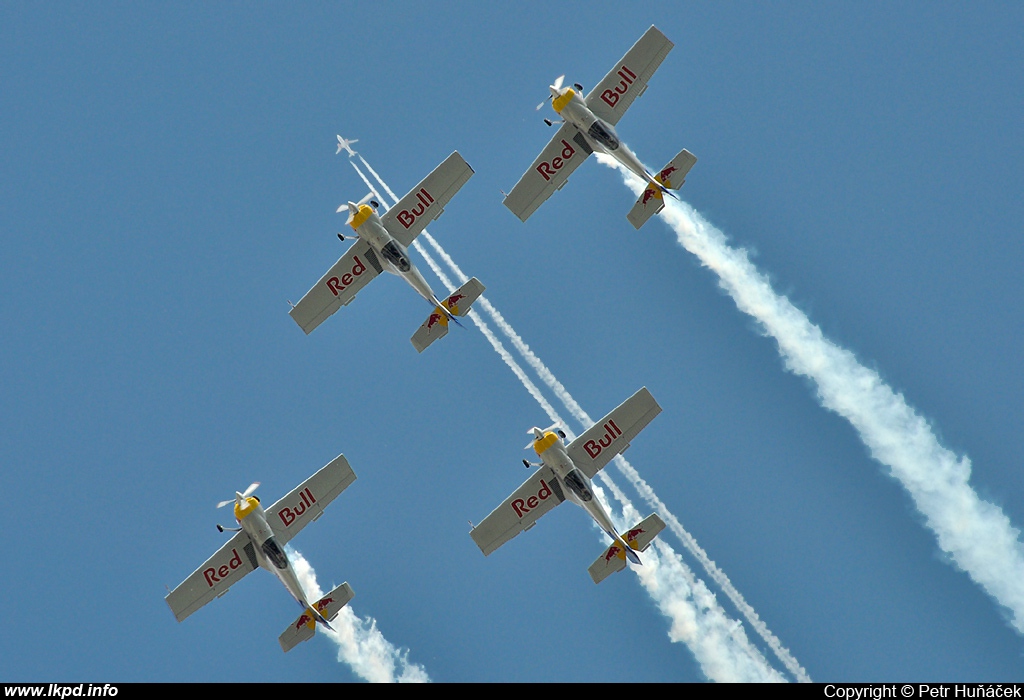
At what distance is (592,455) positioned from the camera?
155 feet

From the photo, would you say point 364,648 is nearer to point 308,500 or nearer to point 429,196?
point 308,500

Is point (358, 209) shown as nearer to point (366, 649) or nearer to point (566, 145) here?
point (566, 145)

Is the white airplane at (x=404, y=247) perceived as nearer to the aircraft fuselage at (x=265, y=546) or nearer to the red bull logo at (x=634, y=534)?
the aircraft fuselage at (x=265, y=546)

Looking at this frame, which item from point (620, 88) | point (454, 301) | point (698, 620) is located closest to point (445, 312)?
point (454, 301)

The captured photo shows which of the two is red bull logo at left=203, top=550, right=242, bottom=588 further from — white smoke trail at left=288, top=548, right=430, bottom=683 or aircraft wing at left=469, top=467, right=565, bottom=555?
aircraft wing at left=469, top=467, right=565, bottom=555

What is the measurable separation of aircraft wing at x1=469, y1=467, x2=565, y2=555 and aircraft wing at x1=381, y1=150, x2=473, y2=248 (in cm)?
1121

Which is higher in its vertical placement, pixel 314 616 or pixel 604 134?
pixel 604 134

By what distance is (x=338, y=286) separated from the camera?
50.3 m

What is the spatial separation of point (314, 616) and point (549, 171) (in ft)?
65.6

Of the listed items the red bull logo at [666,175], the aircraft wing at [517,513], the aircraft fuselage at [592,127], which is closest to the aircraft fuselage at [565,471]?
the aircraft wing at [517,513]

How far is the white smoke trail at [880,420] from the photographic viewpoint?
49562 mm

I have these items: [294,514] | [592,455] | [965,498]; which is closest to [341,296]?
[294,514]

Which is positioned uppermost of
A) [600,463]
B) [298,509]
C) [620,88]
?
[620,88]

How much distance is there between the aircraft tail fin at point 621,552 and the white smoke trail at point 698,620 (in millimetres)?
3527
